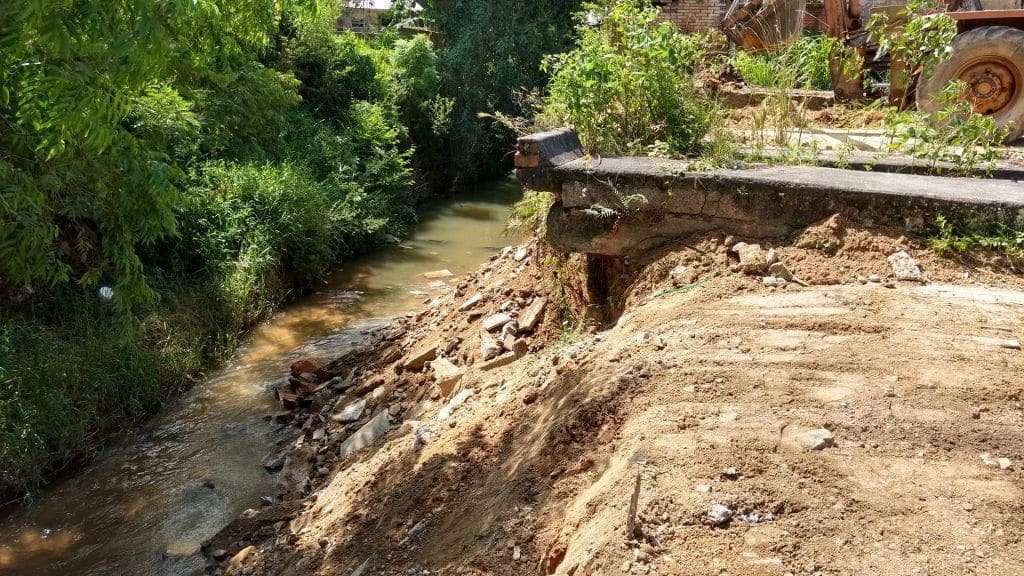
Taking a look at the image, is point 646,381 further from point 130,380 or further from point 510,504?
point 130,380

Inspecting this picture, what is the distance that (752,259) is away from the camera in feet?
13.7

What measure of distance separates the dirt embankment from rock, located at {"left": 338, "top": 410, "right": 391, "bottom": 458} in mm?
196

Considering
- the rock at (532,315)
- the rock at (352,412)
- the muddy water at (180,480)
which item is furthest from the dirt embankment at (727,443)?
the rock at (352,412)

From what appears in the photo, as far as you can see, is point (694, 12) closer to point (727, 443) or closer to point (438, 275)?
point (438, 275)

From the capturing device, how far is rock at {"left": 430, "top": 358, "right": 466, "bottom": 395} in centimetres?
528

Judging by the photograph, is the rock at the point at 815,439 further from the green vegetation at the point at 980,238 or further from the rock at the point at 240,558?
the rock at the point at 240,558

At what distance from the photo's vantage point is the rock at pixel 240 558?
4605mm

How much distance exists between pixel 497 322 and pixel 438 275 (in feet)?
17.7

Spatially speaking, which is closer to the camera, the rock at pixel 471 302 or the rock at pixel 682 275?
the rock at pixel 682 275

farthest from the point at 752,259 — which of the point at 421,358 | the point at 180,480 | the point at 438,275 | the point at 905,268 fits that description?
the point at 438,275

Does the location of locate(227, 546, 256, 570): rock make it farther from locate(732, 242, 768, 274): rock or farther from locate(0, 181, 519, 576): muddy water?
locate(732, 242, 768, 274): rock

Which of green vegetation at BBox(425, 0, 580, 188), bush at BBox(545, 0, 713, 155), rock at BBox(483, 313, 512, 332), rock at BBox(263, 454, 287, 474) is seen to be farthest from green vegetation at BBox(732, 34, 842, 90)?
green vegetation at BBox(425, 0, 580, 188)

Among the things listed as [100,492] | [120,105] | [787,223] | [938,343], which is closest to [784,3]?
[787,223]

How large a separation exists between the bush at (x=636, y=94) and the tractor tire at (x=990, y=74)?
8.00 feet
